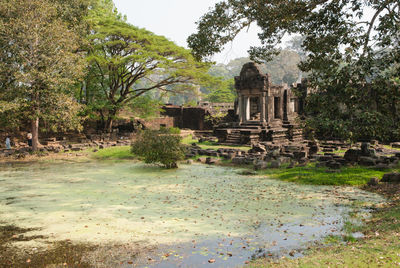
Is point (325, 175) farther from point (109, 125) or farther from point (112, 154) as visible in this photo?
point (109, 125)

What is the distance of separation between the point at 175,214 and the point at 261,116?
15928mm

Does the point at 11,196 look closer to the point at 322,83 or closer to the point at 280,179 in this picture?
the point at 280,179

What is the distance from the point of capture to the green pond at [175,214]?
208 inches

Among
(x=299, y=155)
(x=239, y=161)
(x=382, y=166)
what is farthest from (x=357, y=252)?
(x=299, y=155)

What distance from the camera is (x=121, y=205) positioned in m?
8.00

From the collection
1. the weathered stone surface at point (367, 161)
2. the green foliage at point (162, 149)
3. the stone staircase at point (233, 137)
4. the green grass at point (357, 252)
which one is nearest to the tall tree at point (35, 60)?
the green foliage at point (162, 149)

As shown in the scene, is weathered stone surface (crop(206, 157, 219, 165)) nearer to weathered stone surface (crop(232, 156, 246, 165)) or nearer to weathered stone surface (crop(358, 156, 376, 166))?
weathered stone surface (crop(232, 156, 246, 165))

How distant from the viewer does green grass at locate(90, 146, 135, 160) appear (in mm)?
16797

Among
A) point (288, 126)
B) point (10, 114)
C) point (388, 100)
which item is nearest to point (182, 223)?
point (388, 100)

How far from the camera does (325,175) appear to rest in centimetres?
1095

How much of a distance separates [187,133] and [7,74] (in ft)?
46.5

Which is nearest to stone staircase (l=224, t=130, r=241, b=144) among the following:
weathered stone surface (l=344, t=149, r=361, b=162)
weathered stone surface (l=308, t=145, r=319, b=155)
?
weathered stone surface (l=308, t=145, r=319, b=155)

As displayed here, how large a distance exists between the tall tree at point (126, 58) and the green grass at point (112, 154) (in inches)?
163

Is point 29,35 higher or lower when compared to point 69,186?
higher
